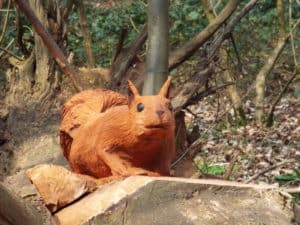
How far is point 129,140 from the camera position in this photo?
2090 millimetres

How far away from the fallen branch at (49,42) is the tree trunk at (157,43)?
37 cm

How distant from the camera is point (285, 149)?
5.01 meters

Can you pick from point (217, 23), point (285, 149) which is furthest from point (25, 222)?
point (285, 149)

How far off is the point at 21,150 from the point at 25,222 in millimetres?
1731

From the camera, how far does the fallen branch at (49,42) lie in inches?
124

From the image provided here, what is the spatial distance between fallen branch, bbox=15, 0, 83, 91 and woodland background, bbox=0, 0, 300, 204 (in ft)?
0.03

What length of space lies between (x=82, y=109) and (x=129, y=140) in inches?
13.5

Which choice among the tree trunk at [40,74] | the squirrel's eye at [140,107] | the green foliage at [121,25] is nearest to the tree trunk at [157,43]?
the tree trunk at [40,74]

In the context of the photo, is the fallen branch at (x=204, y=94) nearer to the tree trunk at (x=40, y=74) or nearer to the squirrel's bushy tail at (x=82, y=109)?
the squirrel's bushy tail at (x=82, y=109)

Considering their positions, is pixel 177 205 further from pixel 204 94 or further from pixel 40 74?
pixel 40 74

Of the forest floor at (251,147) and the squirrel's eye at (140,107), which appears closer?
the squirrel's eye at (140,107)

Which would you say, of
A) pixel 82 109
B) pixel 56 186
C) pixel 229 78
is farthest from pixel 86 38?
pixel 56 186

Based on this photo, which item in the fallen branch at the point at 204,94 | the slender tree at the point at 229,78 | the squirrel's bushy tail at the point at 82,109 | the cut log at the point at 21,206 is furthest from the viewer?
the slender tree at the point at 229,78

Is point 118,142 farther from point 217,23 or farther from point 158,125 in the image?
point 217,23
